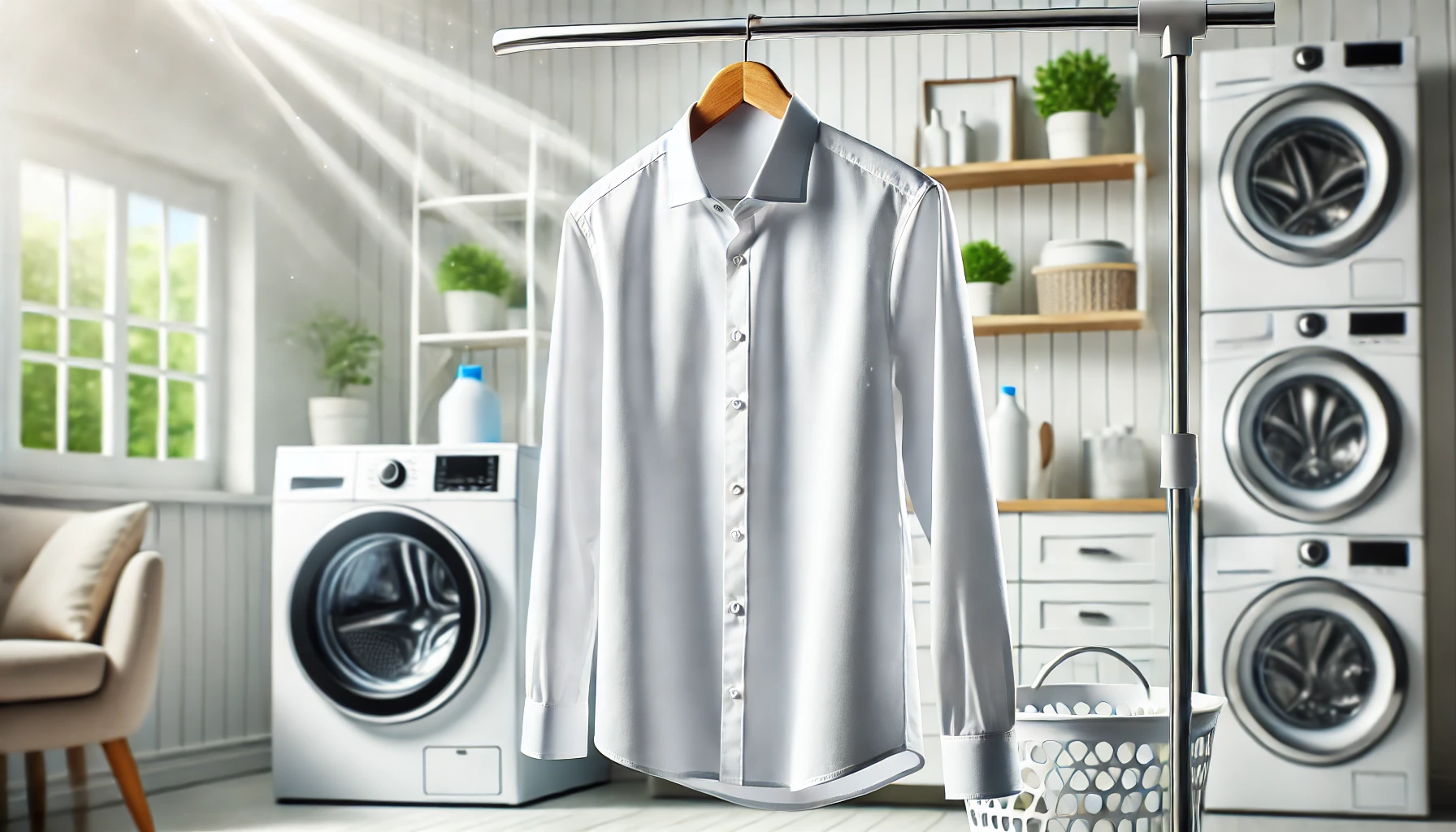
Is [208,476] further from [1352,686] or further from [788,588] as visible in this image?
[1352,686]

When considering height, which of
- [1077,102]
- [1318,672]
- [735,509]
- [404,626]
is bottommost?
[1318,672]

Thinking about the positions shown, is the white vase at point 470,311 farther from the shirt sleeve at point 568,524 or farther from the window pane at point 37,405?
the shirt sleeve at point 568,524

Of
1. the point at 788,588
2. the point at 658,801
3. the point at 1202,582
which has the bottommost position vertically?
the point at 658,801

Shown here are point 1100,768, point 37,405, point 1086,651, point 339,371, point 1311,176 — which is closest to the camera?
point 1100,768

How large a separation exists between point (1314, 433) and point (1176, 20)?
7.54 feet

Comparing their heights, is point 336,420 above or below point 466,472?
above

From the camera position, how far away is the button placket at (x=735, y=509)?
132cm

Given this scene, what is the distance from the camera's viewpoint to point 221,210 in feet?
11.6

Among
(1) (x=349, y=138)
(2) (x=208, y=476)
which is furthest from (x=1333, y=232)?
(2) (x=208, y=476)

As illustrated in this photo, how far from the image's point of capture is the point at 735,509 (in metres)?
1.32

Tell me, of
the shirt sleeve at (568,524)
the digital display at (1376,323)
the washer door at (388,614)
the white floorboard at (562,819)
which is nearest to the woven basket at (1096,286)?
the digital display at (1376,323)

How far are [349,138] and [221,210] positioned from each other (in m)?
0.51

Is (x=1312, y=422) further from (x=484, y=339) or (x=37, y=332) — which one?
(x=37, y=332)

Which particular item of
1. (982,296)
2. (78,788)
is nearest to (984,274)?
(982,296)
